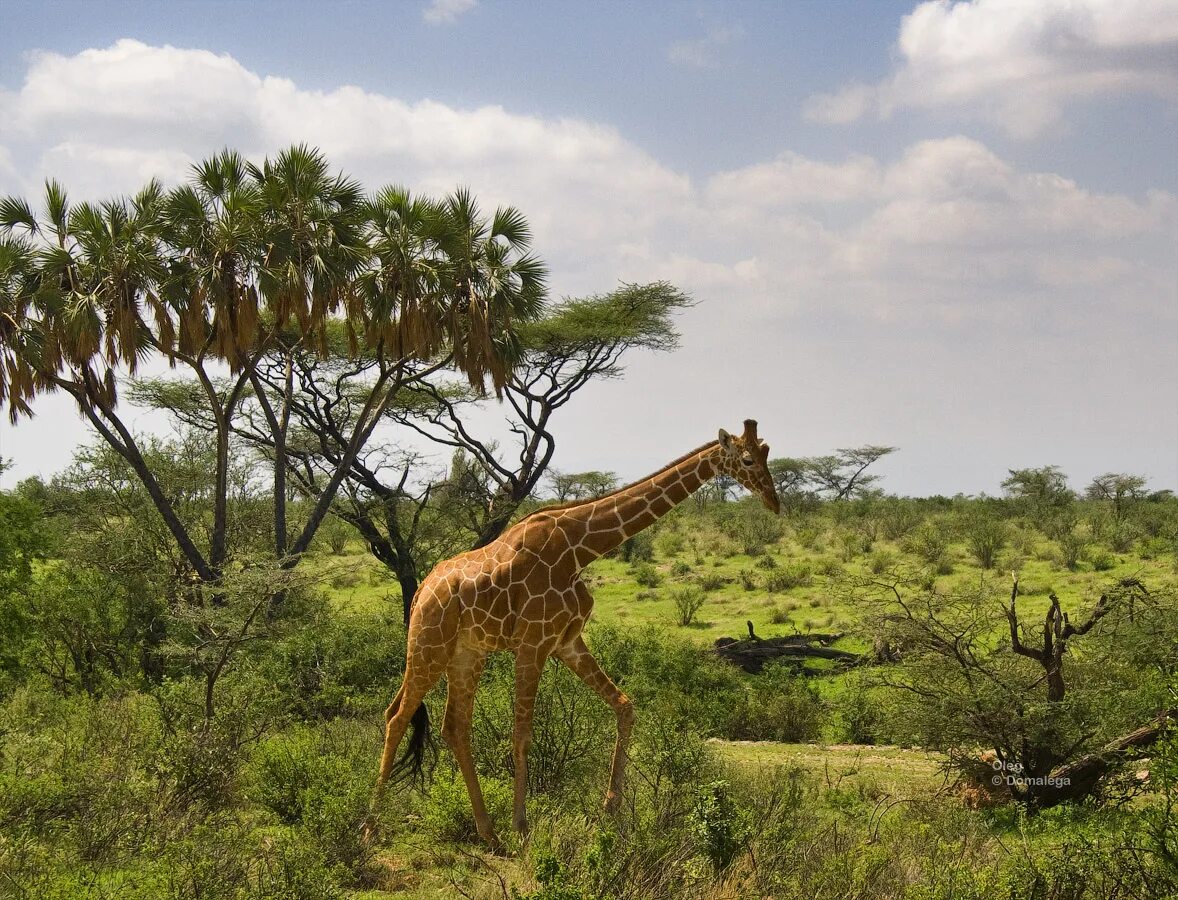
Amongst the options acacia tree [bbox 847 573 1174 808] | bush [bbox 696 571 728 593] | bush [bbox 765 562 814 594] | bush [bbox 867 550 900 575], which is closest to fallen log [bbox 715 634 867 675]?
bush [bbox 765 562 814 594]

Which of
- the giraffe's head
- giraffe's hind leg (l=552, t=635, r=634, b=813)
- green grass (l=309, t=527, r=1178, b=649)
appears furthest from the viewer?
green grass (l=309, t=527, r=1178, b=649)

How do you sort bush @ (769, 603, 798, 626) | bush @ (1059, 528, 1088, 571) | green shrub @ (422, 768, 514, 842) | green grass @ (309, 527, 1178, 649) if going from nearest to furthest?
green shrub @ (422, 768, 514, 842) → green grass @ (309, 527, 1178, 649) → bush @ (769, 603, 798, 626) → bush @ (1059, 528, 1088, 571)

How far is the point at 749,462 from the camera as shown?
362 inches

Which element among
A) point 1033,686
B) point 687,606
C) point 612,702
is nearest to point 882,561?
point 687,606

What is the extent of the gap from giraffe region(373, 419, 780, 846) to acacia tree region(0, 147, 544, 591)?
10.00 metres

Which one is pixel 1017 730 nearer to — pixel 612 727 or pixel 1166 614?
pixel 1166 614

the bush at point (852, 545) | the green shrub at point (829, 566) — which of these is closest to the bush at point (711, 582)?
the green shrub at point (829, 566)

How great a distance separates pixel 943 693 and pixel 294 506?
22.6 meters

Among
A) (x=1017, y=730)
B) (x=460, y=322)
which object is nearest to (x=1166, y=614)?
(x=1017, y=730)

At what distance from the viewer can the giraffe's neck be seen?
31.1 feet

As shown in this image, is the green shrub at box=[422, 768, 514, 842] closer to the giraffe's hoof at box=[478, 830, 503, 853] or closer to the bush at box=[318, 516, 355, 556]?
the giraffe's hoof at box=[478, 830, 503, 853]

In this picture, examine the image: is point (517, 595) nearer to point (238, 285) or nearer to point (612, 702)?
point (612, 702)

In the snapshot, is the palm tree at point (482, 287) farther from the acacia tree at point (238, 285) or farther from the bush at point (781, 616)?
the bush at point (781, 616)

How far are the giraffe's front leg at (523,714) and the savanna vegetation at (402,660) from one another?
22cm
